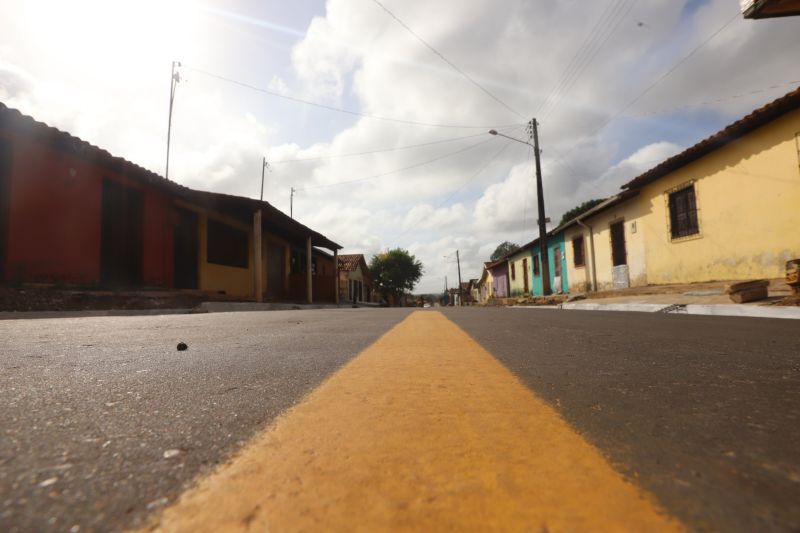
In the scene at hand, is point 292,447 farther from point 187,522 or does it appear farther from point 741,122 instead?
point 741,122

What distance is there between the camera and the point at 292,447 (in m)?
0.77

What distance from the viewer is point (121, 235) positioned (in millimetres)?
9727

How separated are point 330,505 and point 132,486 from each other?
0.31m

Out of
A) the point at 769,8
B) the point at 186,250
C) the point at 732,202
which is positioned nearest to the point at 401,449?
the point at 769,8

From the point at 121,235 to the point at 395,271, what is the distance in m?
35.5

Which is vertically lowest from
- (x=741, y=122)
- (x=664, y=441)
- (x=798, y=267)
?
(x=664, y=441)

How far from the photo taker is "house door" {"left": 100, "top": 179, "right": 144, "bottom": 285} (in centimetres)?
923

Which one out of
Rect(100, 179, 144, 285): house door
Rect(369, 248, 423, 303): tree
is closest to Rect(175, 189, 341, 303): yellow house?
Rect(100, 179, 144, 285): house door

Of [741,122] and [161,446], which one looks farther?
[741,122]

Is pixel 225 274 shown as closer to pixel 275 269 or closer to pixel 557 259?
pixel 275 269

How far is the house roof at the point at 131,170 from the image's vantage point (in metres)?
7.29

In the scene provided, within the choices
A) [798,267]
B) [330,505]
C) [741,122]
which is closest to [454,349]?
[330,505]

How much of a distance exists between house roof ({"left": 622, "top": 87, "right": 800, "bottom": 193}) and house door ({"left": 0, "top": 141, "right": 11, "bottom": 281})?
47.6 feet

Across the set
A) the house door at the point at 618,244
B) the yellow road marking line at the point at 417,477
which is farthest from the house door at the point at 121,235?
the house door at the point at 618,244
